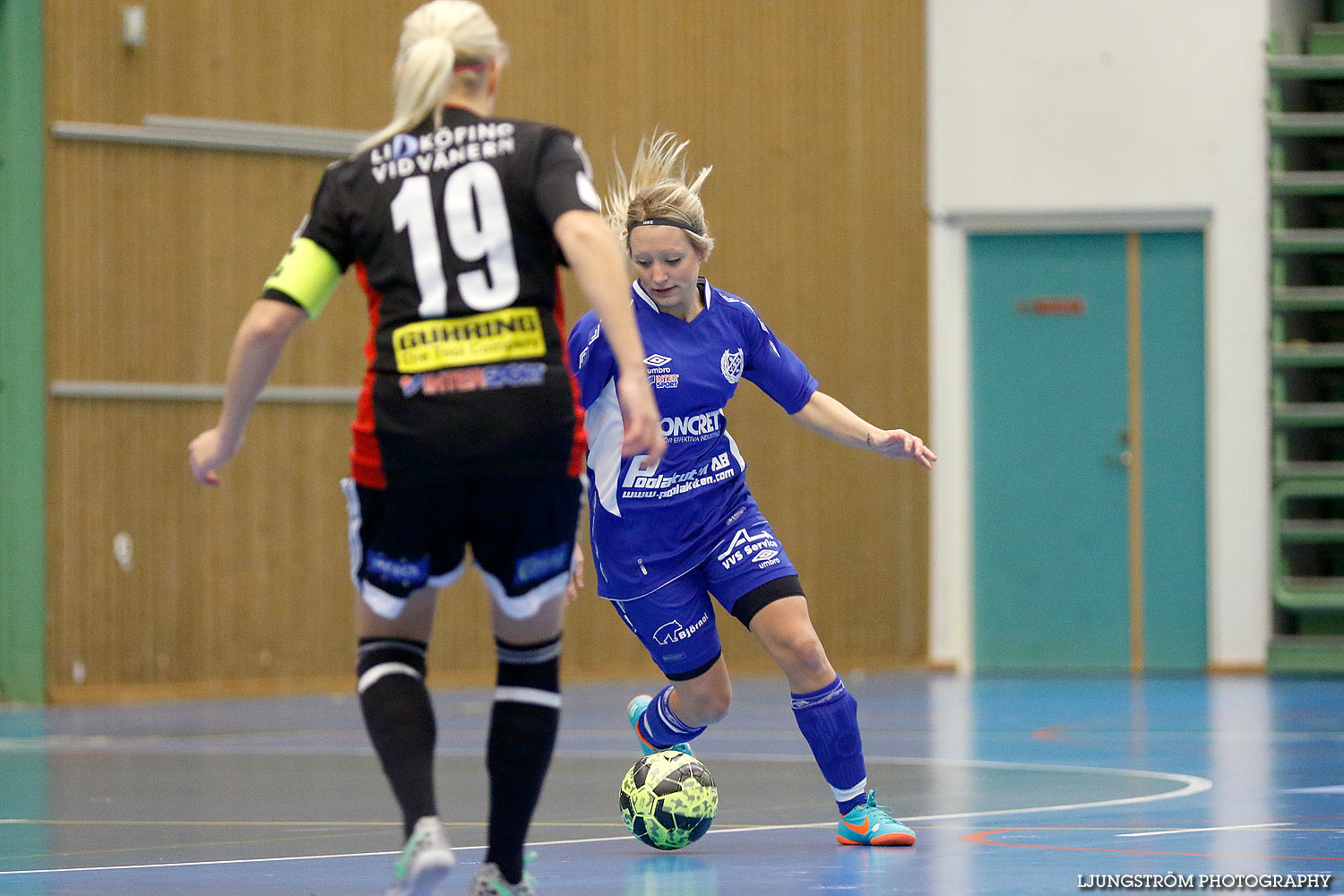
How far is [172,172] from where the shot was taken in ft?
38.8

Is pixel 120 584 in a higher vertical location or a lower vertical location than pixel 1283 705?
higher

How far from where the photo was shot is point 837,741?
5.33 m

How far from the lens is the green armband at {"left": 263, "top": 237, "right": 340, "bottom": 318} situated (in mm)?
3730

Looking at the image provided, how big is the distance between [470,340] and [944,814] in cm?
299

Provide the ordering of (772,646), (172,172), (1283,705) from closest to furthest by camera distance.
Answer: (772,646)
(1283,705)
(172,172)

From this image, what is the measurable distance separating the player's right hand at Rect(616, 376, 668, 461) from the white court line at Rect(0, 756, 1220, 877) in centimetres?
199

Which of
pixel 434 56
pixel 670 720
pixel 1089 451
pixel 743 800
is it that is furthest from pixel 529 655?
pixel 1089 451

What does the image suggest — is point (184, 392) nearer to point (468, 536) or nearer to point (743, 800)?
point (743, 800)

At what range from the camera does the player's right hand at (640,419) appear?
3.58m

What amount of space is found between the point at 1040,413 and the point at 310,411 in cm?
567

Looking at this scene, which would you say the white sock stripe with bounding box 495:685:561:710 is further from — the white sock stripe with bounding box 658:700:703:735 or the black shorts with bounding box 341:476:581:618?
the white sock stripe with bounding box 658:700:703:735

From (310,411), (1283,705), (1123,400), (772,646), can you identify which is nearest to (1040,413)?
(1123,400)

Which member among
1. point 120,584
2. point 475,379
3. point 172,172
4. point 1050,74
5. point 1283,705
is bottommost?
point 1283,705

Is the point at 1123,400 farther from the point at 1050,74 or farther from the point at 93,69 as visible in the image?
the point at 93,69
